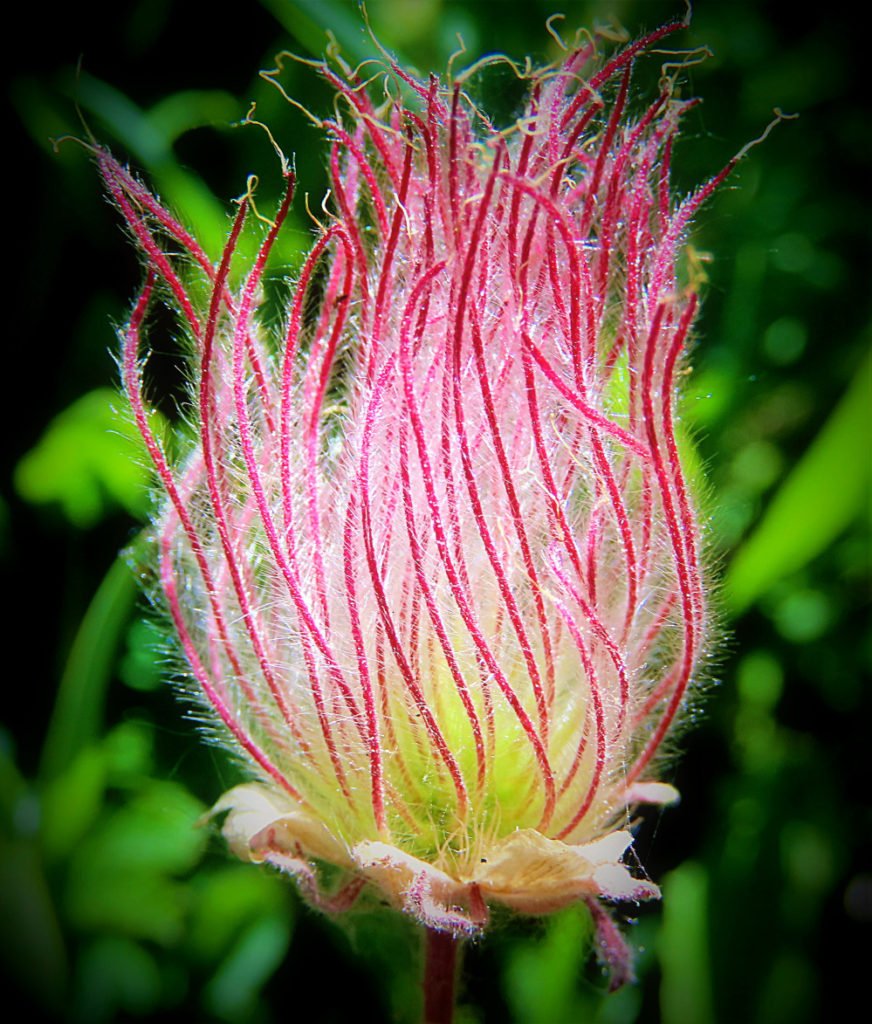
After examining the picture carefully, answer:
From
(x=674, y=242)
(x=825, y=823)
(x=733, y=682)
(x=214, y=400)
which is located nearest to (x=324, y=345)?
(x=214, y=400)

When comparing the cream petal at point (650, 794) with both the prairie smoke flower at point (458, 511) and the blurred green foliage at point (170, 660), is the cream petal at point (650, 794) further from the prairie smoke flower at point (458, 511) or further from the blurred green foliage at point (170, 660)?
the blurred green foliage at point (170, 660)

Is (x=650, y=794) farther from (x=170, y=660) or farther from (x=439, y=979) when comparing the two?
(x=170, y=660)

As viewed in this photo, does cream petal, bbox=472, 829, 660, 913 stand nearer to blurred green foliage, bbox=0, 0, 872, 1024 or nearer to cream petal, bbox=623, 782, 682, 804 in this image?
cream petal, bbox=623, 782, 682, 804

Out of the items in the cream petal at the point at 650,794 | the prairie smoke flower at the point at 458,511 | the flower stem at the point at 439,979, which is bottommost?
the flower stem at the point at 439,979

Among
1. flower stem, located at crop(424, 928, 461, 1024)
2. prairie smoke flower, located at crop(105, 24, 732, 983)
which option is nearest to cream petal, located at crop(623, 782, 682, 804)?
prairie smoke flower, located at crop(105, 24, 732, 983)

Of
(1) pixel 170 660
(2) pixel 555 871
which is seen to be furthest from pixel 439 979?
(1) pixel 170 660

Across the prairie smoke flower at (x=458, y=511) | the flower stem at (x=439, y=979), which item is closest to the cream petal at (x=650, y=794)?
the prairie smoke flower at (x=458, y=511)
